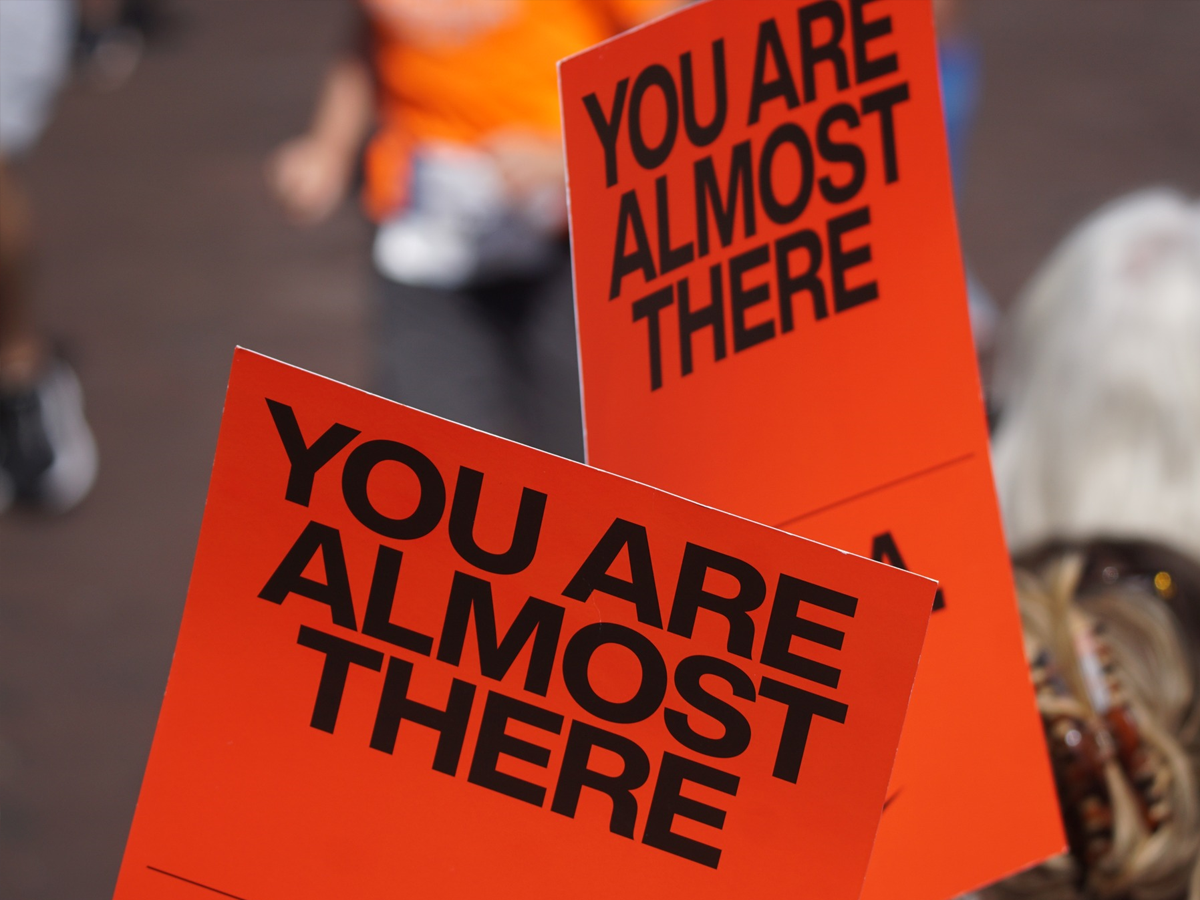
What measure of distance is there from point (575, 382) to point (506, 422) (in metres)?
0.16

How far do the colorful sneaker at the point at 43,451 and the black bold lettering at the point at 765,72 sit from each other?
2.19 meters

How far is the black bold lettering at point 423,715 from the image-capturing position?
0.52 metres

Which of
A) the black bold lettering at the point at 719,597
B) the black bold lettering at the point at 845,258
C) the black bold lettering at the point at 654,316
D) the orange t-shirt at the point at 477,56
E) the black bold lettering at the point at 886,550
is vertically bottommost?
the black bold lettering at the point at 719,597

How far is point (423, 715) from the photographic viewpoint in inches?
20.5

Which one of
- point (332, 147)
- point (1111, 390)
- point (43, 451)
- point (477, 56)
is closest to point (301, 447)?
point (1111, 390)

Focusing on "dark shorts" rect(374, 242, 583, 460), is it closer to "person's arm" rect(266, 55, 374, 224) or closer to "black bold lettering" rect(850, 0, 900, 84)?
"person's arm" rect(266, 55, 374, 224)

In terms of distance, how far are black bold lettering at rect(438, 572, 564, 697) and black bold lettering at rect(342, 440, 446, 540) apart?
0.03m

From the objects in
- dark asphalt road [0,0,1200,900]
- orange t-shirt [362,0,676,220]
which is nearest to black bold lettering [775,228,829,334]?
orange t-shirt [362,0,676,220]

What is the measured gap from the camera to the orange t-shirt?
1602mm

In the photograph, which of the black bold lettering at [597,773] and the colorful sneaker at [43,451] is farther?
the colorful sneaker at [43,451]

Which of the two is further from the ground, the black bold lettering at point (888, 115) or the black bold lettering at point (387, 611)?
the black bold lettering at point (888, 115)

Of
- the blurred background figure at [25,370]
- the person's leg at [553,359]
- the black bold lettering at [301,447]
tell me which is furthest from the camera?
the blurred background figure at [25,370]

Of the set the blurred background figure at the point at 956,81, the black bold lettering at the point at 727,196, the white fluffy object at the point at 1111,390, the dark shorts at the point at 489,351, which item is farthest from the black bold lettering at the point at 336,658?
the blurred background figure at the point at 956,81

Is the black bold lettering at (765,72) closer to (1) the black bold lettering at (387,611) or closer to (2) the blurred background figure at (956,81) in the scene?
(1) the black bold lettering at (387,611)
